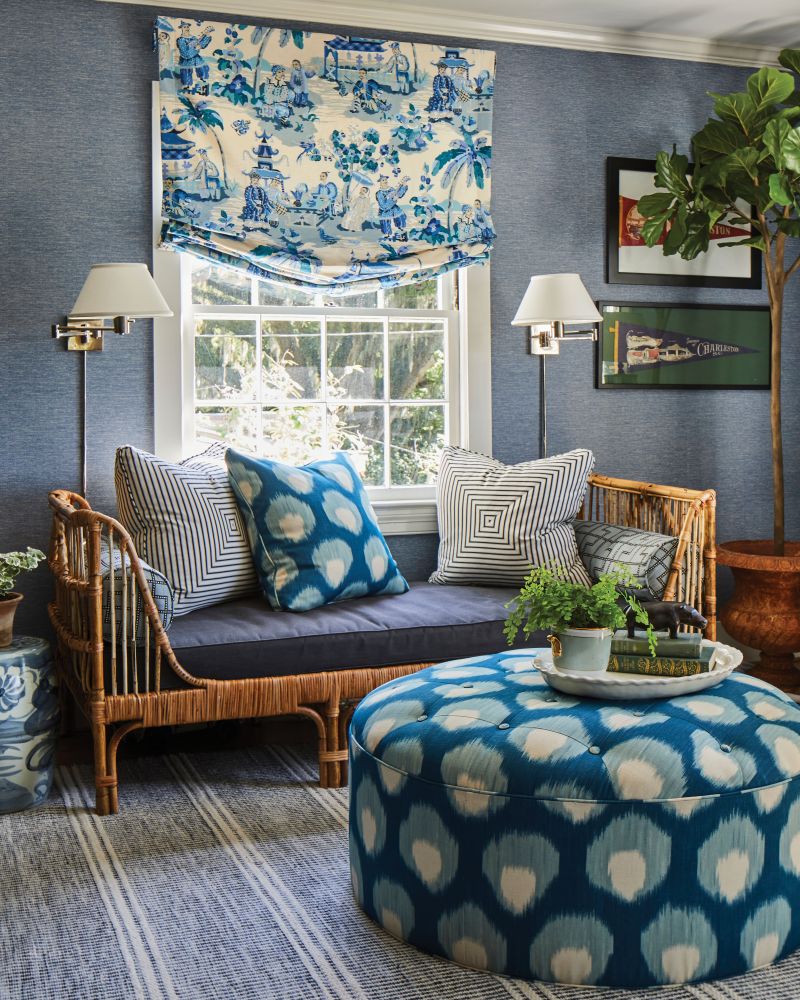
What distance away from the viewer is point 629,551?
11.5ft

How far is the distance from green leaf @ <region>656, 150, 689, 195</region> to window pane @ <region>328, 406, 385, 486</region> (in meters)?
1.30

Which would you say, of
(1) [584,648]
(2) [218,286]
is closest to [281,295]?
(2) [218,286]

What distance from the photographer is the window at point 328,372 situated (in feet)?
12.6

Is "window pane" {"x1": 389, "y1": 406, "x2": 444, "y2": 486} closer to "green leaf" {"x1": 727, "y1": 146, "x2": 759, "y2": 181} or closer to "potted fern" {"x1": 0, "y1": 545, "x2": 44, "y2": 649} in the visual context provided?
"green leaf" {"x1": 727, "y1": 146, "x2": 759, "y2": 181}

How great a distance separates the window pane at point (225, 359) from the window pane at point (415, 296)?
0.53 metres

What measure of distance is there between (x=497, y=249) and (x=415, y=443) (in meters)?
0.78

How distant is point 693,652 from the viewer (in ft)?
7.47

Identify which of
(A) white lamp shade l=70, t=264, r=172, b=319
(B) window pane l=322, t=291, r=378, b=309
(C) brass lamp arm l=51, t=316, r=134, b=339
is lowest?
(C) brass lamp arm l=51, t=316, r=134, b=339

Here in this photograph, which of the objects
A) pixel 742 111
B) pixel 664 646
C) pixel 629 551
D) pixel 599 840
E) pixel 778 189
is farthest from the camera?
pixel 742 111

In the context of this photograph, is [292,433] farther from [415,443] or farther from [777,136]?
[777,136]

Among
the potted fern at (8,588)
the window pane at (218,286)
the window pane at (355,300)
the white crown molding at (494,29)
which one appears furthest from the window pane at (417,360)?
the potted fern at (8,588)

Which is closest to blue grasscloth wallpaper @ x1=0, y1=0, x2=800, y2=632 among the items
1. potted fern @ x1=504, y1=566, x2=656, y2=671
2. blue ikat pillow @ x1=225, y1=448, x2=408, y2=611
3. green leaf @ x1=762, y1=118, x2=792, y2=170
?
blue ikat pillow @ x1=225, y1=448, x2=408, y2=611

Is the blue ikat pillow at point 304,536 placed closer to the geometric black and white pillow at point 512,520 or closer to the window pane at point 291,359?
the geometric black and white pillow at point 512,520

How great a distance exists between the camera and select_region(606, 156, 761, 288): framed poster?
4.25m
